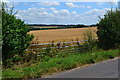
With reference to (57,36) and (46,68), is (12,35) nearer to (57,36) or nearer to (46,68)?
(46,68)

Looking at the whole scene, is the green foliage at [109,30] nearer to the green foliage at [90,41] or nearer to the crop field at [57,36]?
the crop field at [57,36]

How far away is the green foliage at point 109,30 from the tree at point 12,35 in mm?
8283

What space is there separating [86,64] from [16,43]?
3205 mm

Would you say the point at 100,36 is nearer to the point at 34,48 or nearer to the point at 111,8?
the point at 111,8

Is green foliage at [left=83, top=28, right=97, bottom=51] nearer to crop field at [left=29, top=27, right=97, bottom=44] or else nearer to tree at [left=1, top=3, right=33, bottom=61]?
crop field at [left=29, top=27, right=97, bottom=44]

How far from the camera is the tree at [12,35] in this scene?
9.35m

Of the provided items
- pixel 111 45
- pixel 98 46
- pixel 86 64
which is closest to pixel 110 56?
pixel 86 64

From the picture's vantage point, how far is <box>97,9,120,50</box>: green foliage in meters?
17.2

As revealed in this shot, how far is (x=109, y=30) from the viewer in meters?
17.1

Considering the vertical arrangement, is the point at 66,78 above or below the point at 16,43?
below

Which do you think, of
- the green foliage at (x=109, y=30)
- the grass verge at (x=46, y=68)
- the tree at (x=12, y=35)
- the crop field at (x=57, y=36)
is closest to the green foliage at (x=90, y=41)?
the crop field at (x=57, y=36)

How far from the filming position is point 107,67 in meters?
10.3

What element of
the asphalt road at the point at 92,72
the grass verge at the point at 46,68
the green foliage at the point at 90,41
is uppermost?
the green foliage at the point at 90,41

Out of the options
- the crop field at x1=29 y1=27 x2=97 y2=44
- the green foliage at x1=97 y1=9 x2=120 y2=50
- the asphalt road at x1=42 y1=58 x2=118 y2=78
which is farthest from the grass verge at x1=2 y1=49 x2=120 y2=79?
the green foliage at x1=97 y1=9 x2=120 y2=50
